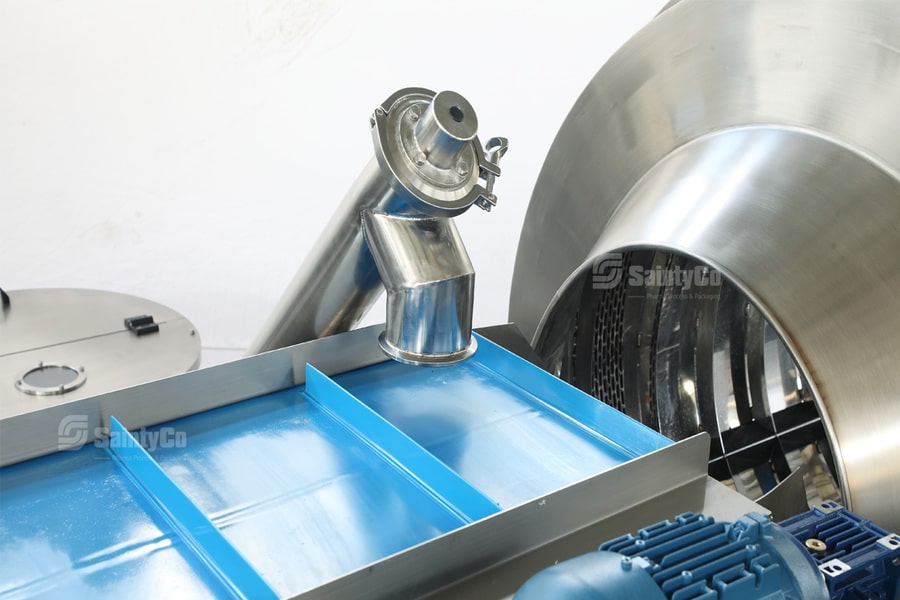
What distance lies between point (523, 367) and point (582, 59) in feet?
5.52

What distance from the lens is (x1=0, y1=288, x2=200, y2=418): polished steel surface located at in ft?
5.02

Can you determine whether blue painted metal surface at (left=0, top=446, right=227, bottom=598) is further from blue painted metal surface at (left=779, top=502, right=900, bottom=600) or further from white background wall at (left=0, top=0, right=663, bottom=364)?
white background wall at (left=0, top=0, right=663, bottom=364)

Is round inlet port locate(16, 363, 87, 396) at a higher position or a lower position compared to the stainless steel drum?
lower

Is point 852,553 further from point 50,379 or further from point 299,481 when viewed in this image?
point 50,379

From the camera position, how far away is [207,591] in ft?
2.60

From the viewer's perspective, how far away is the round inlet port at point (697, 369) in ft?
4.59

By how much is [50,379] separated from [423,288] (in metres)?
0.88

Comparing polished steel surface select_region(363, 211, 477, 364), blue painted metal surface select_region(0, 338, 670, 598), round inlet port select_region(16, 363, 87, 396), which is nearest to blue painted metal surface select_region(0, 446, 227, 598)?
blue painted metal surface select_region(0, 338, 670, 598)

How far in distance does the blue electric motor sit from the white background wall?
6.69 feet

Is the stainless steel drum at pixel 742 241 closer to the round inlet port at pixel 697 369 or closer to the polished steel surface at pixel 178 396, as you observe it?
the round inlet port at pixel 697 369

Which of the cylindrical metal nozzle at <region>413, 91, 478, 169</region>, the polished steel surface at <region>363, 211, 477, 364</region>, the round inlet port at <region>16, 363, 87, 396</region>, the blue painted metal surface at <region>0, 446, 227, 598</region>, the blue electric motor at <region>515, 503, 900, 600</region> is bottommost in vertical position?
the round inlet port at <region>16, 363, 87, 396</region>

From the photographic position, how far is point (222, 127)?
9.58 feet

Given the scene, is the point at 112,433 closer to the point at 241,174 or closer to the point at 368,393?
the point at 368,393

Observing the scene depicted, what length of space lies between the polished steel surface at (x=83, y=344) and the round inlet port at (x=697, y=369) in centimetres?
71
